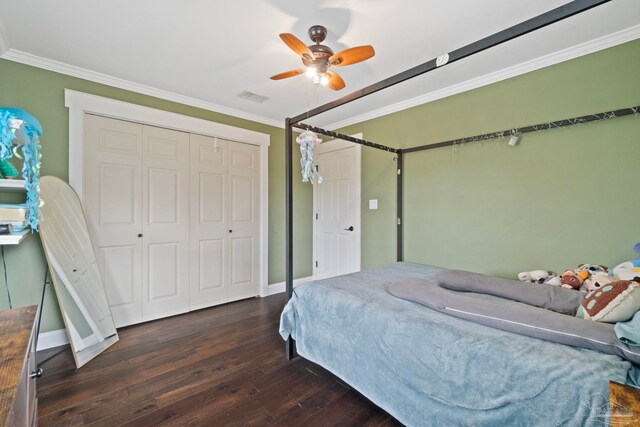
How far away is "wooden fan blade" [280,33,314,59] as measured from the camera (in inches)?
62.3

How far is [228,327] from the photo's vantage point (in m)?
2.82

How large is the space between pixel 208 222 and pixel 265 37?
2.20 metres

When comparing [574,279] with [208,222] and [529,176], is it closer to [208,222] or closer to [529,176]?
[529,176]

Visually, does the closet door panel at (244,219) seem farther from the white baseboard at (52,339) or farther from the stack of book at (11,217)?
the stack of book at (11,217)

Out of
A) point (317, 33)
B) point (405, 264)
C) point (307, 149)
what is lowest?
point (405, 264)

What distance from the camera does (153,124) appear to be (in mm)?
2943

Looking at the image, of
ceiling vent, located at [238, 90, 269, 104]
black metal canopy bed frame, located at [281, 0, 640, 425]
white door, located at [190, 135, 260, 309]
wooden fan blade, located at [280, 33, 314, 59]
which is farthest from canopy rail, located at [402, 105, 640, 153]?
white door, located at [190, 135, 260, 309]

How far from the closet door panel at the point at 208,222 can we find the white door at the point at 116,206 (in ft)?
1.83

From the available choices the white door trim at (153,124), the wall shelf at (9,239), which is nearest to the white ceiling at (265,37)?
the white door trim at (153,124)

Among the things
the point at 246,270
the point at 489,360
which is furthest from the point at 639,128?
the point at 246,270

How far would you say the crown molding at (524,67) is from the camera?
1.94m

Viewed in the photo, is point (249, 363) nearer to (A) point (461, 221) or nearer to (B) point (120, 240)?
(B) point (120, 240)

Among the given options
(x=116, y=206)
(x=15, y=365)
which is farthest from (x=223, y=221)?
(x=15, y=365)

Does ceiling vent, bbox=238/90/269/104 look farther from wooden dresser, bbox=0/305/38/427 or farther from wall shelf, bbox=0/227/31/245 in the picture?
wooden dresser, bbox=0/305/38/427
